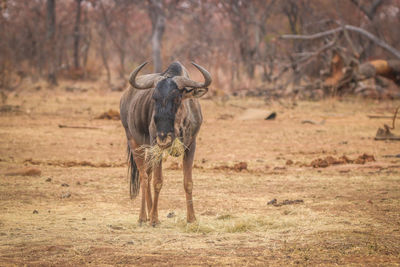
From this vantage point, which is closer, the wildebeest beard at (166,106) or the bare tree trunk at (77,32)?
the wildebeest beard at (166,106)

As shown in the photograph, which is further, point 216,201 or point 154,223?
point 216,201

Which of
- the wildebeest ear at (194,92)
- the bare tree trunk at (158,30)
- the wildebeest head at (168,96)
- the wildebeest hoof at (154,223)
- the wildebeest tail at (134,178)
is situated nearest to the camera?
the wildebeest head at (168,96)

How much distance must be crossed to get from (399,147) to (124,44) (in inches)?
970

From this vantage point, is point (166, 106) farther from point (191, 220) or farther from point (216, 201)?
point (216, 201)

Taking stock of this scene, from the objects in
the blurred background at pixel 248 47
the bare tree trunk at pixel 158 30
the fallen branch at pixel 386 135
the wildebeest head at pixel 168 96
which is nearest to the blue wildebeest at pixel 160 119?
the wildebeest head at pixel 168 96

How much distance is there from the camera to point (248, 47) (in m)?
27.2

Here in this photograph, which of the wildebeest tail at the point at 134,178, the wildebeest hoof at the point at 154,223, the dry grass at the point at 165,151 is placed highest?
the dry grass at the point at 165,151

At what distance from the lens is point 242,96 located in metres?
21.9

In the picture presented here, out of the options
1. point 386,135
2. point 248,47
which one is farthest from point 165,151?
point 248,47

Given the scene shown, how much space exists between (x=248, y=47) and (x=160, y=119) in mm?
22119

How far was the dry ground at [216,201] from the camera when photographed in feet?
16.1

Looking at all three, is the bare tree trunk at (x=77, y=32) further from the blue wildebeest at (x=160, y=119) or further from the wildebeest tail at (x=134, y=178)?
the blue wildebeest at (x=160, y=119)

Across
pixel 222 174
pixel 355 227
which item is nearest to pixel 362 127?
pixel 222 174

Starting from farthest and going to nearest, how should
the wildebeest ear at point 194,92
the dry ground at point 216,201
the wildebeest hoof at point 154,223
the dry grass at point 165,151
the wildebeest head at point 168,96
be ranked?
the wildebeest hoof at point 154,223
the wildebeest ear at point 194,92
the dry grass at point 165,151
the wildebeest head at point 168,96
the dry ground at point 216,201
